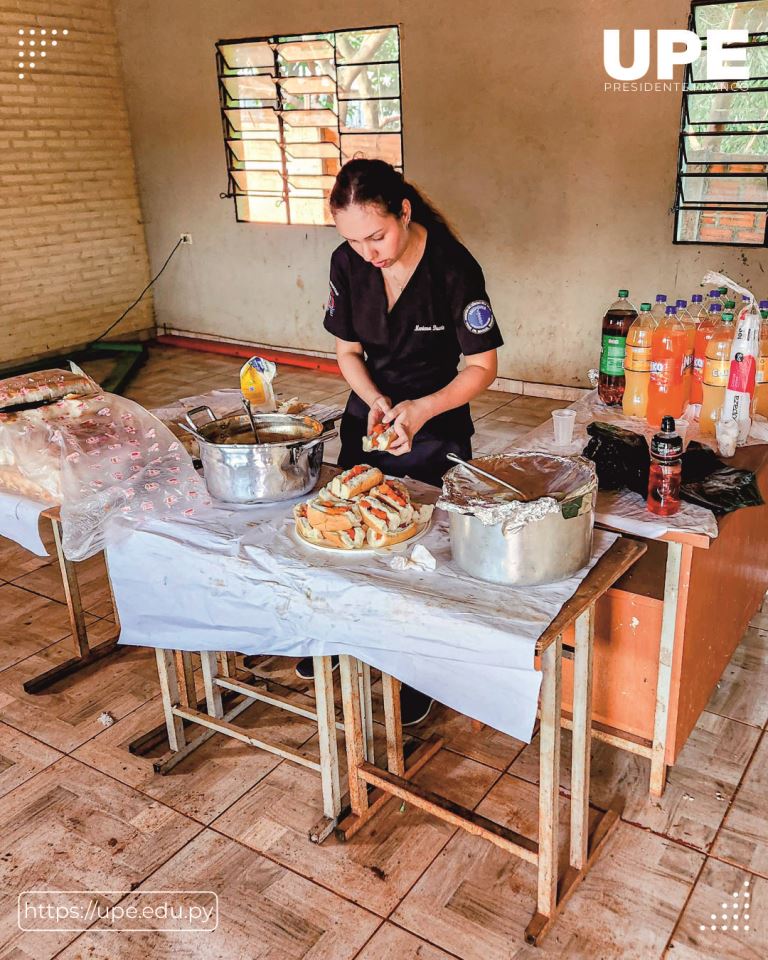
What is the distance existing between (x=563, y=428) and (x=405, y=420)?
0.46 meters

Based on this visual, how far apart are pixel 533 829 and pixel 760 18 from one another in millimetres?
4207

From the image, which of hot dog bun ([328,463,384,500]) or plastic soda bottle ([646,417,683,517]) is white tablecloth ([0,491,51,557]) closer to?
hot dog bun ([328,463,384,500])

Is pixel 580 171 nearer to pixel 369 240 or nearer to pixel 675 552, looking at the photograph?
pixel 369 240

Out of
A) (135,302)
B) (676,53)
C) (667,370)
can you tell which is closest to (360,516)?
(667,370)

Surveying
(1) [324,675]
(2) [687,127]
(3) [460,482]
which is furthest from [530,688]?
(2) [687,127]

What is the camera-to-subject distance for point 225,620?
1.79 meters

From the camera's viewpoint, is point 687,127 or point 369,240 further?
point 687,127

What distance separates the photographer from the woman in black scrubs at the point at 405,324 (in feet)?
6.51

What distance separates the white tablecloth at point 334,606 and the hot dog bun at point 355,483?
5.5 inches

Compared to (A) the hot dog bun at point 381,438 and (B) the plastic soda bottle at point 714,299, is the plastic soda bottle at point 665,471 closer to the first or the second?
(A) the hot dog bun at point 381,438

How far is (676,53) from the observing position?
4504 millimetres

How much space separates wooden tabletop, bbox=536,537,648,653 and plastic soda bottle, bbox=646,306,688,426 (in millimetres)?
659

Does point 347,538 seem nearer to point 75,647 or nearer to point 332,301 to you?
point 332,301

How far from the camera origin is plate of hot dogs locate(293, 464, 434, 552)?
5.52ft
